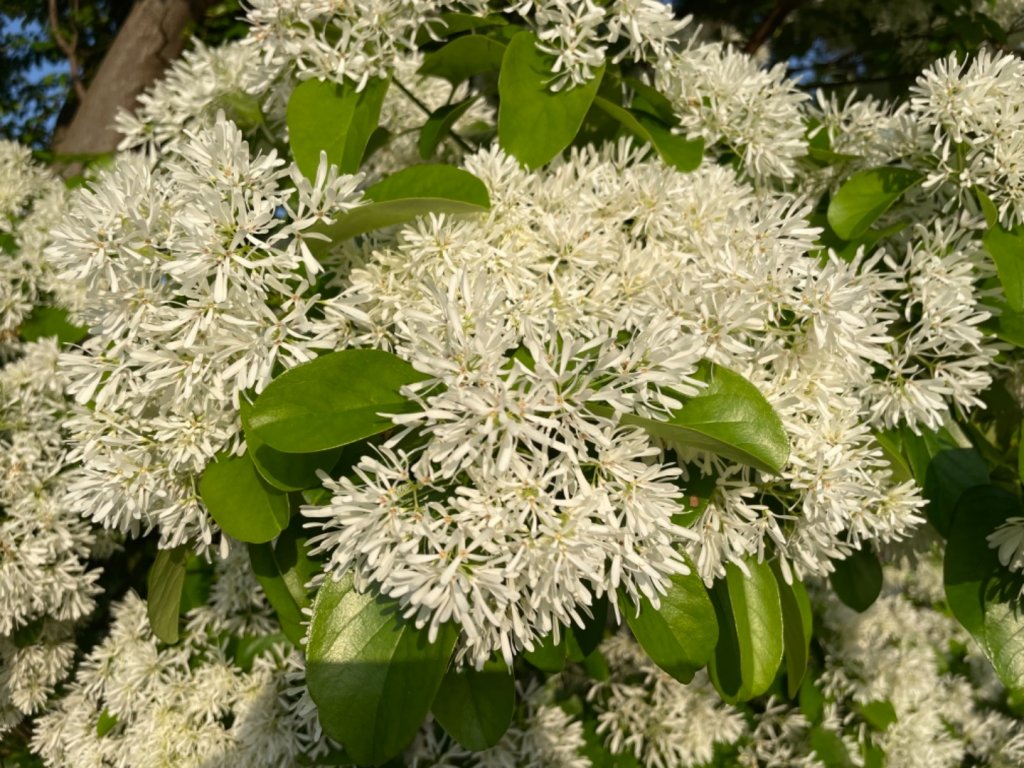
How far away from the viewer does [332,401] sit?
0.91 meters

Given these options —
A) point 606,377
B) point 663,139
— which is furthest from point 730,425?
point 663,139

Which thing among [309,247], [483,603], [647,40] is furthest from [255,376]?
[647,40]

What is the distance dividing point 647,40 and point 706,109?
20 centimetres

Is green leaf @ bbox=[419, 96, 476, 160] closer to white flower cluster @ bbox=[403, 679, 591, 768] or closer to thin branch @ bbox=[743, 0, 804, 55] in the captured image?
white flower cluster @ bbox=[403, 679, 591, 768]

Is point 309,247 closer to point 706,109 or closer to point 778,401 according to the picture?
point 778,401

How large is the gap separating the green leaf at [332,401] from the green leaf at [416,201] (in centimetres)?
23

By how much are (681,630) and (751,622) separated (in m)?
0.18

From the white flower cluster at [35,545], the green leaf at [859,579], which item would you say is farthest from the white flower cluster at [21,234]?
the green leaf at [859,579]

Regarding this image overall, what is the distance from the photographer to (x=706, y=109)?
1498 mm

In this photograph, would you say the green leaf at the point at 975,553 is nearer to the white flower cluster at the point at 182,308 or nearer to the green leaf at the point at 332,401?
the green leaf at the point at 332,401

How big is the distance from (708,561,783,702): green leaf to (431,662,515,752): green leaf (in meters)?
0.34

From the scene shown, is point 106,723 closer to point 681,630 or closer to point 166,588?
point 166,588

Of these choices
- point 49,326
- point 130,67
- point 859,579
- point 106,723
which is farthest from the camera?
point 130,67

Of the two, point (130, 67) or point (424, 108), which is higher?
point (424, 108)
